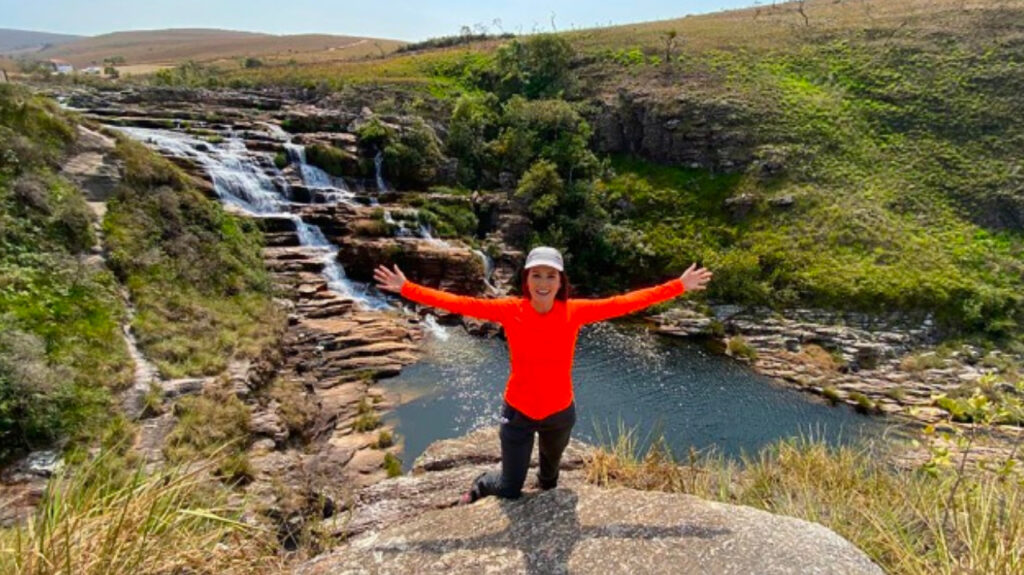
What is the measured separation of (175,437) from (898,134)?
47.3 meters

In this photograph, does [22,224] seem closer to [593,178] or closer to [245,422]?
[245,422]

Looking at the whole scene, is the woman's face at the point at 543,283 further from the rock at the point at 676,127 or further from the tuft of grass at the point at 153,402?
A: the rock at the point at 676,127

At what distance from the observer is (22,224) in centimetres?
1639

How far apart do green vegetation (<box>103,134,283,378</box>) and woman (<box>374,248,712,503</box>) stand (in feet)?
44.5

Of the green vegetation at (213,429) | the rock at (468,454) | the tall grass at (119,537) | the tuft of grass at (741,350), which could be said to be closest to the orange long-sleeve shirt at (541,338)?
the tall grass at (119,537)

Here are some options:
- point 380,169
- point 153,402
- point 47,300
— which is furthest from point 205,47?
point 153,402

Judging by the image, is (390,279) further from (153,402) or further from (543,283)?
(153,402)

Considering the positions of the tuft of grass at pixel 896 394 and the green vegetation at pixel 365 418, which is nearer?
the green vegetation at pixel 365 418

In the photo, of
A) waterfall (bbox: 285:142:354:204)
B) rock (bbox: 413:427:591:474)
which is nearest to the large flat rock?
rock (bbox: 413:427:591:474)

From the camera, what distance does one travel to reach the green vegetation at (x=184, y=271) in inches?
656

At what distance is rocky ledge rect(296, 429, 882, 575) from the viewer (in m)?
3.91

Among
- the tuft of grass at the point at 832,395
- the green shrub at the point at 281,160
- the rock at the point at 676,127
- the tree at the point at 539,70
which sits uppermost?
the tree at the point at 539,70

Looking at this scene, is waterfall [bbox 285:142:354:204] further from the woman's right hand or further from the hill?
the hill

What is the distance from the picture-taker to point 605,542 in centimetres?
423
